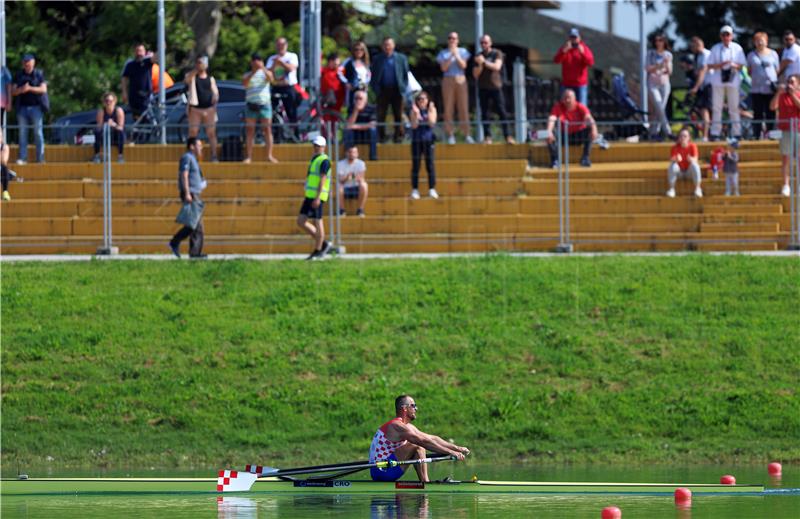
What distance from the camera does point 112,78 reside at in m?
41.6

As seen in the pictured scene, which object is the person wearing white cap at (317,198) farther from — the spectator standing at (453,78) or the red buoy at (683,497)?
the red buoy at (683,497)

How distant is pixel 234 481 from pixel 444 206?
10957 mm

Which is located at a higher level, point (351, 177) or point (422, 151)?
point (422, 151)

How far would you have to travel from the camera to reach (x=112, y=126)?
3023 centimetres

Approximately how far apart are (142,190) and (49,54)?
1419cm

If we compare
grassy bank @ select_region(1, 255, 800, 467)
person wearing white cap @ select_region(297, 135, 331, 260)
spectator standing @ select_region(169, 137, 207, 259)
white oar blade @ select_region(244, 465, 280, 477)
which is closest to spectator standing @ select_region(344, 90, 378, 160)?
person wearing white cap @ select_region(297, 135, 331, 260)

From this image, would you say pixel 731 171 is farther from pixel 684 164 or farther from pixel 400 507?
pixel 400 507

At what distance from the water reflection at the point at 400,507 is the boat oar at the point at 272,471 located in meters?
0.42

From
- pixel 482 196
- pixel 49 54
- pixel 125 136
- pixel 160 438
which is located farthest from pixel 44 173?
pixel 49 54

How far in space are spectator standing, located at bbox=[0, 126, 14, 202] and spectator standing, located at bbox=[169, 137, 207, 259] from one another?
3501mm

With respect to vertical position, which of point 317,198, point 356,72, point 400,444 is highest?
point 356,72

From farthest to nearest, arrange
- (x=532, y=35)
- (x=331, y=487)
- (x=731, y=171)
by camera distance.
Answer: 1. (x=532, y=35)
2. (x=731, y=171)
3. (x=331, y=487)

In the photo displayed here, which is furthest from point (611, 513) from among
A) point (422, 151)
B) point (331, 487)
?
point (422, 151)

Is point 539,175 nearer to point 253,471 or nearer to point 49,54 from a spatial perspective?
point 253,471
